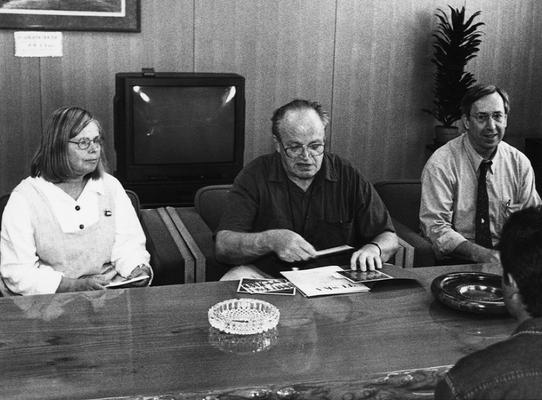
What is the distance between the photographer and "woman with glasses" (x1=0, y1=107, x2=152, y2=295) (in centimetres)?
270

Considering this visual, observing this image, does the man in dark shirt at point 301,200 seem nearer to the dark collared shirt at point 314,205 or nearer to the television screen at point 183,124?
the dark collared shirt at point 314,205

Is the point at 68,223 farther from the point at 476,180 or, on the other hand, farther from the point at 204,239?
the point at 476,180

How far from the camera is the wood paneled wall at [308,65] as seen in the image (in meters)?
4.94

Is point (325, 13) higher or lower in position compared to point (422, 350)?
higher

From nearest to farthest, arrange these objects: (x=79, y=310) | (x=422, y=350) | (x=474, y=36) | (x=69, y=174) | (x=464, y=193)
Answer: (x=422, y=350), (x=79, y=310), (x=69, y=174), (x=464, y=193), (x=474, y=36)

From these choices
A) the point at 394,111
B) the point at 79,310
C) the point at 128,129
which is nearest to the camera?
the point at 79,310

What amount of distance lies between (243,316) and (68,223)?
993mm

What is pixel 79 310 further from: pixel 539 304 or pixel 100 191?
pixel 539 304

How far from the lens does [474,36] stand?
17.5 feet

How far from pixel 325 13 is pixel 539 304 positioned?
4.30 metres

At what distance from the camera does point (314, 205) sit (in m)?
3.02

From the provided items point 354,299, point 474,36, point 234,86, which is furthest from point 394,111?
point 354,299

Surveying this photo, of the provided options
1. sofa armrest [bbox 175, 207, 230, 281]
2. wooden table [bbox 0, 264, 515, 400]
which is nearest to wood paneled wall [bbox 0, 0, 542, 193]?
sofa armrest [bbox 175, 207, 230, 281]

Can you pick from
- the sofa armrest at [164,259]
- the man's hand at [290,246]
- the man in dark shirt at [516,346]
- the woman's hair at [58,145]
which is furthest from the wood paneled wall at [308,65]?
the man in dark shirt at [516,346]
